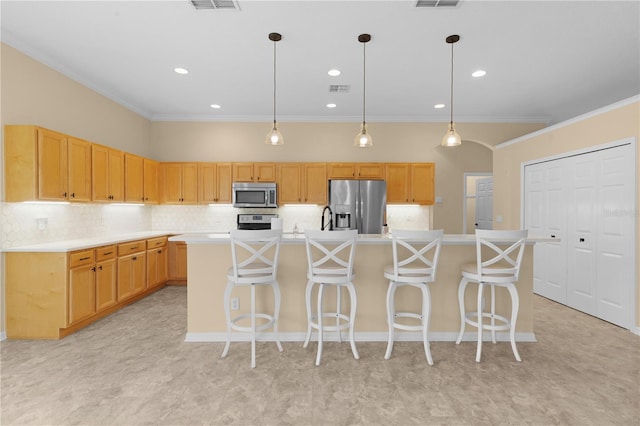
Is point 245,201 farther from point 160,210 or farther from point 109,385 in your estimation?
point 109,385

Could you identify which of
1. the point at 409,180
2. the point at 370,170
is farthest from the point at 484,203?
the point at 370,170

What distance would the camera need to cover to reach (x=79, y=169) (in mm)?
3779

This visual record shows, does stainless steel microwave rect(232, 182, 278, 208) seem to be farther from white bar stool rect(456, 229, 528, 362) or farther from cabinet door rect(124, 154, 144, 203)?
white bar stool rect(456, 229, 528, 362)

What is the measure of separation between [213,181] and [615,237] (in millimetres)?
5976

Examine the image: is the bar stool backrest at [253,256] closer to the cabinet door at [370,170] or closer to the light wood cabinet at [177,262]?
the light wood cabinet at [177,262]

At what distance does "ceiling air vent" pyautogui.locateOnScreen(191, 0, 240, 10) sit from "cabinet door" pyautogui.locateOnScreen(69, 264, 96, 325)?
2962 millimetres

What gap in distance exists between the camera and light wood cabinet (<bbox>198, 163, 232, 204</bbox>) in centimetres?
575

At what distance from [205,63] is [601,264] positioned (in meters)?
5.58

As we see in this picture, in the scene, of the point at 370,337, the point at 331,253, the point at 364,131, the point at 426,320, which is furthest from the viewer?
the point at 364,131

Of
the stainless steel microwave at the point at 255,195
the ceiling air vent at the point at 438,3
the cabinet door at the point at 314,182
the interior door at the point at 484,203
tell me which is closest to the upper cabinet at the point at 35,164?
the stainless steel microwave at the point at 255,195

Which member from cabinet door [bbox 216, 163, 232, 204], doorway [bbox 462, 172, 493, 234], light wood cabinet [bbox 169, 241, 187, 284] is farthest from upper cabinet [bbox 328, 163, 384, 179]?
light wood cabinet [bbox 169, 241, 187, 284]

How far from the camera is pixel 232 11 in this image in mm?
2830

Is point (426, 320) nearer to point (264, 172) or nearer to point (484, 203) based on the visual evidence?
point (264, 172)

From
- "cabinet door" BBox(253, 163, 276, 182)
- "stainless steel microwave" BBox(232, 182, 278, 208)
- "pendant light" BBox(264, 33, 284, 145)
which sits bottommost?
"stainless steel microwave" BBox(232, 182, 278, 208)
